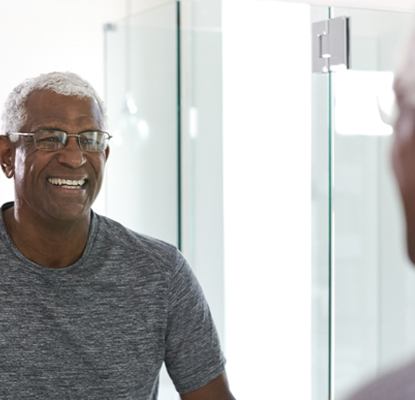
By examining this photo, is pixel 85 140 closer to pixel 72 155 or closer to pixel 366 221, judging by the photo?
pixel 72 155

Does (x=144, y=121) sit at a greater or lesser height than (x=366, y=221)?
greater

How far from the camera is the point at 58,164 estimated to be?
1.35 m

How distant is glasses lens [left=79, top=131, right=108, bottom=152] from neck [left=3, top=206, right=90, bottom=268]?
11 centimetres

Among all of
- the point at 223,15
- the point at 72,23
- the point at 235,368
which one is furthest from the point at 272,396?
the point at 72,23

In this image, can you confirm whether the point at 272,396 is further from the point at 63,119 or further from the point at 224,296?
the point at 63,119

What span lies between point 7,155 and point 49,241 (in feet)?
0.55

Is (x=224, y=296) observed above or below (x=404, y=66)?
below

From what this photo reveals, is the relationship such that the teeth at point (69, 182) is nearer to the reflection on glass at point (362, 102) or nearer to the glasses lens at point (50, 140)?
the glasses lens at point (50, 140)

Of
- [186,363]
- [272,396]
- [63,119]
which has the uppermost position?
[63,119]

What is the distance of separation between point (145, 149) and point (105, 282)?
795mm

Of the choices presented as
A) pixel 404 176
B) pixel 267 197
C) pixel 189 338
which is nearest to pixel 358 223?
pixel 267 197

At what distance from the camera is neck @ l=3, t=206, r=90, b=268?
1.40 meters

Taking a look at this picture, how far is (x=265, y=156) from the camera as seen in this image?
6.31ft

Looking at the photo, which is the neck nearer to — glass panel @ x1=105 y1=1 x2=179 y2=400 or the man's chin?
the man's chin
